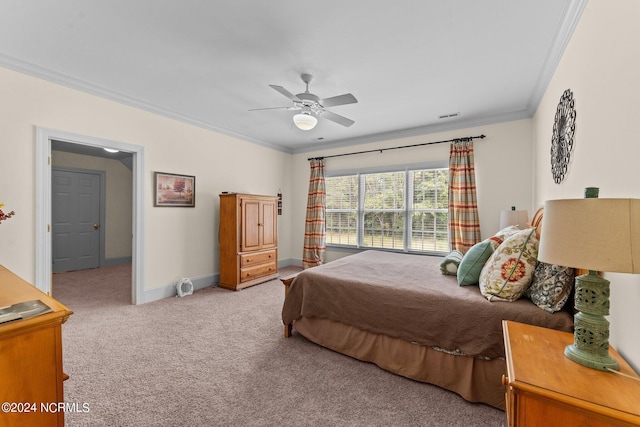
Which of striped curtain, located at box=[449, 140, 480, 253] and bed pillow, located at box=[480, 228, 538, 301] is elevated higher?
striped curtain, located at box=[449, 140, 480, 253]

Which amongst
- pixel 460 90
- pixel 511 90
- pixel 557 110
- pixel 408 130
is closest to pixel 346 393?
pixel 557 110

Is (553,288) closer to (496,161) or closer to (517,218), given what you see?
(517,218)

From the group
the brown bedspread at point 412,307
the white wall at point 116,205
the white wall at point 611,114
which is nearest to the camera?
the white wall at point 611,114

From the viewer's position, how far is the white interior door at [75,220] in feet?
17.9

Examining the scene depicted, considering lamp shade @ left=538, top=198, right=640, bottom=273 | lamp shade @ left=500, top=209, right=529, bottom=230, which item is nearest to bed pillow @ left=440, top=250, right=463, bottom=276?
lamp shade @ left=500, top=209, right=529, bottom=230

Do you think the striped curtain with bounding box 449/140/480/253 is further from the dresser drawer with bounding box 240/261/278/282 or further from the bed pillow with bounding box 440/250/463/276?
the dresser drawer with bounding box 240/261/278/282

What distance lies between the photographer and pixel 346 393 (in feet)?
6.28

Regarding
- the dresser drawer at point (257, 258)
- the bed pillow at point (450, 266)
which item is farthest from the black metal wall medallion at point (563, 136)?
the dresser drawer at point (257, 258)

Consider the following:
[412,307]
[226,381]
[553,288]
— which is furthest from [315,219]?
[553,288]

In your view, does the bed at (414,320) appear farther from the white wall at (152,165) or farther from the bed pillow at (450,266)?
the white wall at (152,165)

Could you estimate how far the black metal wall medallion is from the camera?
80.6 inches

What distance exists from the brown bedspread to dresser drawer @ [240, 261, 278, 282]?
1900 mm

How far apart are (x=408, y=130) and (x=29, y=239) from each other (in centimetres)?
515

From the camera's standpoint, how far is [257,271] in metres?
4.65
